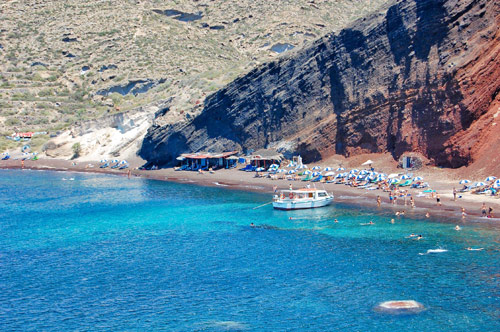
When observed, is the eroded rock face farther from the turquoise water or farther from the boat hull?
the turquoise water

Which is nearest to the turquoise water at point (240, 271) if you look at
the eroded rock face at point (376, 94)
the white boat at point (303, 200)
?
the white boat at point (303, 200)

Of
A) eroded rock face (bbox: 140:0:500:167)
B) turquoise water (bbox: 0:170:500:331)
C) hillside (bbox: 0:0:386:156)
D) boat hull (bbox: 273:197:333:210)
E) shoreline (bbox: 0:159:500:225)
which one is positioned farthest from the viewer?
hillside (bbox: 0:0:386:156)

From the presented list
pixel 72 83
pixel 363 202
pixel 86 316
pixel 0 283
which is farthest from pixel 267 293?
pixel 72 83

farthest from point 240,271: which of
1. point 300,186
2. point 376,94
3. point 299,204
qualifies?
point 376,94

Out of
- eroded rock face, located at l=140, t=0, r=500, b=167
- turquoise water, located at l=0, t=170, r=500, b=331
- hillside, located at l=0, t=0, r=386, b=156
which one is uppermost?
hillside, located at l=0, t=0, r=386, b=156

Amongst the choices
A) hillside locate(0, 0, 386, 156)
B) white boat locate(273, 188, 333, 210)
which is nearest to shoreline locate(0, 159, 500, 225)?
white boat locate(273, 188, 333, 210)

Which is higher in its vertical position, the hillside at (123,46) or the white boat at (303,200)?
the hillside at (123,46)

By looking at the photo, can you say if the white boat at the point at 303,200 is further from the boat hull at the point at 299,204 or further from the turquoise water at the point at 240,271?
the turquoise water at the point at 240,271
